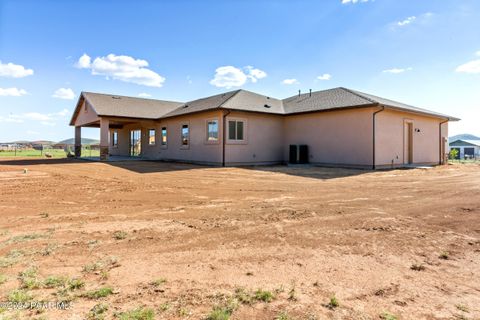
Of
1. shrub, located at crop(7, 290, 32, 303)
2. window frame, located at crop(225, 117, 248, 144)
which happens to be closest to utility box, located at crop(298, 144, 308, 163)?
window frame, located at crop(225, 117, 248, 144)

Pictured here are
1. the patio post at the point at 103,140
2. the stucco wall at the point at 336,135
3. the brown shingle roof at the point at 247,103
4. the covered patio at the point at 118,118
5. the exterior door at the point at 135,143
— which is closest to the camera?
the stucco wall at the point at 336,135

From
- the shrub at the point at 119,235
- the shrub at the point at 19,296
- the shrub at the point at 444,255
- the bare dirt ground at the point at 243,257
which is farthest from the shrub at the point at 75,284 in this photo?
the shrub at the point at 444,255

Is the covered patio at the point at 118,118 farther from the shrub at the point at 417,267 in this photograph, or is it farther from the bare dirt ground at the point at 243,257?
the shrub at the point at 417,267

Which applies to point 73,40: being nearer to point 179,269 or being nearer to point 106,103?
point 106,103

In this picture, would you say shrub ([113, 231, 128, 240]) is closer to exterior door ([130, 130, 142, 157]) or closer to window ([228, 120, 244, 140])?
window ([228, 120, 244, 140])

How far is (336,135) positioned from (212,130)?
694 cm

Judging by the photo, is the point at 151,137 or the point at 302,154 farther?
the point at 151,137

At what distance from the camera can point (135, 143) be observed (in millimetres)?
25344

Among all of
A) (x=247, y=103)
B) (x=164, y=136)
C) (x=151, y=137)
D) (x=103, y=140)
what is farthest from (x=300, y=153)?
(x=103, y=140)

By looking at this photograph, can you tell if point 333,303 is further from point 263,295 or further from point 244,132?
point 244,132

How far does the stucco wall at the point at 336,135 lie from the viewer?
14.3 meters

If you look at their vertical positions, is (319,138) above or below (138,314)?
above

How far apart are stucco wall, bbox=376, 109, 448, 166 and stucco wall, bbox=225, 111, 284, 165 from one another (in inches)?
235

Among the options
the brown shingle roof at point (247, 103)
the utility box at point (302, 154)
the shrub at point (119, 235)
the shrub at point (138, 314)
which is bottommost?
the shrub at point (138, 314)
